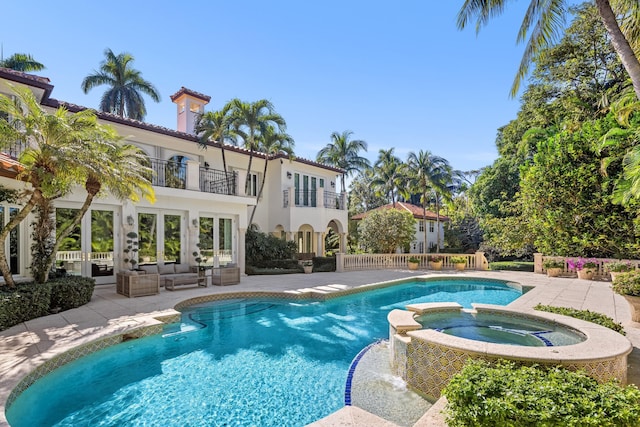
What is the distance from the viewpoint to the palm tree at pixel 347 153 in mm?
34250

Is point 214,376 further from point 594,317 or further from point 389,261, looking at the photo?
point 389,261

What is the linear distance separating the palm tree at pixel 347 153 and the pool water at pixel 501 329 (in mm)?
27102

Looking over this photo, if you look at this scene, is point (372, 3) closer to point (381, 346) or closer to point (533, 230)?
point (381, 346)

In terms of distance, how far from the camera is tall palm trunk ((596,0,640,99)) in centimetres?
703

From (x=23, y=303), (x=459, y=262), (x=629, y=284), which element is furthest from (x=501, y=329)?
(x=459, y=262)

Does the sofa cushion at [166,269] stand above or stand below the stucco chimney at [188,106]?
below

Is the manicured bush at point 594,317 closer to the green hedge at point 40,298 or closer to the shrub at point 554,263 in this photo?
the shrub at point 554,263

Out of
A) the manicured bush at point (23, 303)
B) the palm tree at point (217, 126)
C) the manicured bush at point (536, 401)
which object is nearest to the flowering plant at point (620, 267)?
the manicured bush at point (536, 401)

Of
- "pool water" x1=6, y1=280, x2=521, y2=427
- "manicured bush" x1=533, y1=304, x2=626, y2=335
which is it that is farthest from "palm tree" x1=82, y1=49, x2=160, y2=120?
"manicured bush" x1=533, y1=304, x2=626, y2=335

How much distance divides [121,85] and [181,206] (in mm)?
20635

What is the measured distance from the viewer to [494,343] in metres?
5.95

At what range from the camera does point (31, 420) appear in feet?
15.6

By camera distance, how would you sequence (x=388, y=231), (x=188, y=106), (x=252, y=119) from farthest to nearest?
(x=388, y=231)
(x=188, y=106)
(x=252, y=119)

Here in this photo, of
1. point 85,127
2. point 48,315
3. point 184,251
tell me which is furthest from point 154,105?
point 48,315
